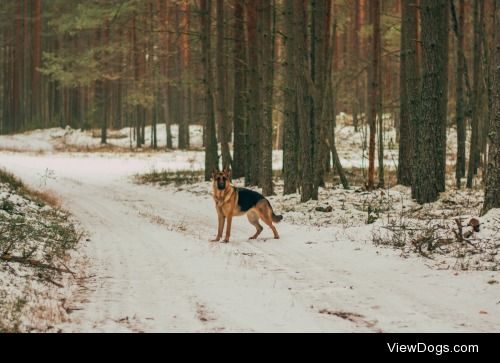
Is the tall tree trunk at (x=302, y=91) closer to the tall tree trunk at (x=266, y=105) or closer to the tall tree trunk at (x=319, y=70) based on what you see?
the tall tree trunk at (x=319, y=70)

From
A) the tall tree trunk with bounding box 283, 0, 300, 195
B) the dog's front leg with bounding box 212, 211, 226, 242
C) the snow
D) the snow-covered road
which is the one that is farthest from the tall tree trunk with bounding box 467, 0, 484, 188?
the snow

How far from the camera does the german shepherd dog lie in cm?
1102

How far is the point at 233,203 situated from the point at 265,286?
3997 millimetres

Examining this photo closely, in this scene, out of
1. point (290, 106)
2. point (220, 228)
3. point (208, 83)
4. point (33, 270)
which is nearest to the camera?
point (33, 270)

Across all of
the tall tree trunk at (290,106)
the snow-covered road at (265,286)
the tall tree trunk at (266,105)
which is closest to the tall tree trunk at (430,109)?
the tall tree trunk at (290,106)

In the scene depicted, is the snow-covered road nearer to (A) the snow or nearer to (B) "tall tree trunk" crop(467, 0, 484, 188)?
(B) "tall tree trunk" crop(467, 0, 484, 188)

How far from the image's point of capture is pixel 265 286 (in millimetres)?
7488

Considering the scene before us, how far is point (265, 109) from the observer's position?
18531mm

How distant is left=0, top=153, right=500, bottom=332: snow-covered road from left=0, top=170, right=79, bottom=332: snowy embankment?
0.30 m

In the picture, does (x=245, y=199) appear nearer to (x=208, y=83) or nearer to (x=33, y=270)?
(x=33, y=270)

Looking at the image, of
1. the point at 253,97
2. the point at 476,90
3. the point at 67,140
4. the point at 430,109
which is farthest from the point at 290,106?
the point at 67,140

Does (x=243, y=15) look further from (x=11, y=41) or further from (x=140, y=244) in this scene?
(x=11, y=41)

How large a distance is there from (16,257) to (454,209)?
975 centimetres
